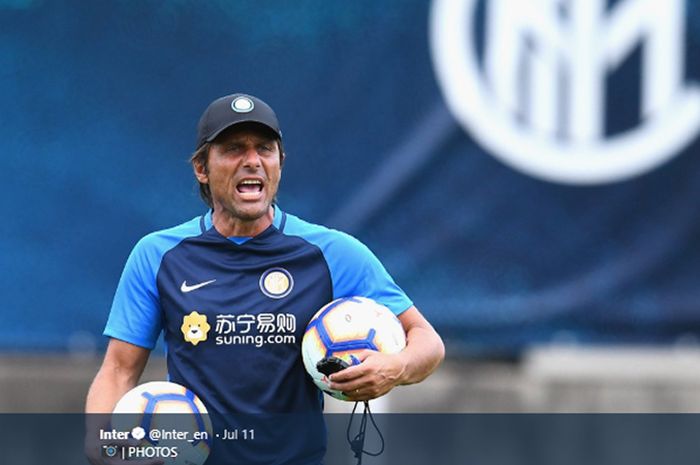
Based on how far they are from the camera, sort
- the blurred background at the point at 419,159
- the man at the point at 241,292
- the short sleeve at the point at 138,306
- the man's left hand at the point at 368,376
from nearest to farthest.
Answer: the man's left hand at the point at 368,376
the man at the point at 241,292
the short sleeve at the point at 138,306
the blurred background at the point at 419,159

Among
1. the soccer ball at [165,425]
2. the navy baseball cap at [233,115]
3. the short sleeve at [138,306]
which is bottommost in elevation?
the soccer ball at [165,425]

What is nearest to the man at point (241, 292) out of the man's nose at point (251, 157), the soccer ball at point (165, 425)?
the man's nose at point (251, 157)

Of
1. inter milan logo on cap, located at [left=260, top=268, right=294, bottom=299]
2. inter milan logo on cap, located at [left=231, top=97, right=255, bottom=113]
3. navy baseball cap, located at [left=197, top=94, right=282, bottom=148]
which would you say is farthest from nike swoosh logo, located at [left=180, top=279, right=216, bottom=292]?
inter milan logo on cap, located at [left=231, top=97, right=255, bottom=113]

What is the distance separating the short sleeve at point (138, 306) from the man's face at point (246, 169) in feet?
1.13

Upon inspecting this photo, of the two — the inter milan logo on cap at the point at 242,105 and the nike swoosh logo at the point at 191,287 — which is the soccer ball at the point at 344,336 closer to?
the nike swoosh logo at the point at 191,287

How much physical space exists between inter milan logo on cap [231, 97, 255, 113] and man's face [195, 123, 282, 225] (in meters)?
0.05

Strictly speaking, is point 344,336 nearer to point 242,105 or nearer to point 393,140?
point 242,105

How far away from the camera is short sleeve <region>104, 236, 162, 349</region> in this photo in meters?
4.80

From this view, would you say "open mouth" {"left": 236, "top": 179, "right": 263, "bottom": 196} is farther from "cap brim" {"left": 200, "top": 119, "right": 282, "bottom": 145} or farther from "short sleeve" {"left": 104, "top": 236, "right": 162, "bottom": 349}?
"short sleeve" {"left": 104, "top": 236, "right": 162, "bottom": 349}

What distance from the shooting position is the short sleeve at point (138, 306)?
4.80 meters

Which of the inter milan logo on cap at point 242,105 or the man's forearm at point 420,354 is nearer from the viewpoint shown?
the man's forearm at point 420,354

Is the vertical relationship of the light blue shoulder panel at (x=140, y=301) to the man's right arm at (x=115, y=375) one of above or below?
above

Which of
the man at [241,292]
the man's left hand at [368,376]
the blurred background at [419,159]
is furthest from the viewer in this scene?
the blurred background at [419,159]

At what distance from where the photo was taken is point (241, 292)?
4781 millimetres
